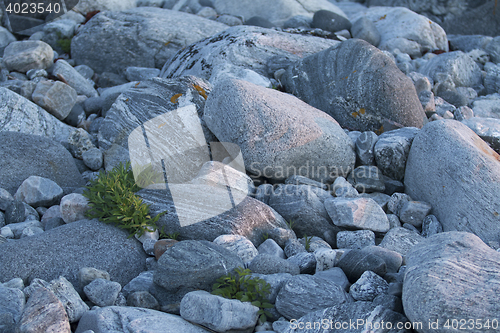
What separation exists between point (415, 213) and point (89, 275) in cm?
330

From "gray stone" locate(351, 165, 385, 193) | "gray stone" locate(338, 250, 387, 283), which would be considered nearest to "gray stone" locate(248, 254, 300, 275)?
"gray stone" locate(338, 250, 387, 283)

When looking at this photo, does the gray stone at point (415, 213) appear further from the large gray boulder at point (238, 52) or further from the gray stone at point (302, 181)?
the large gray boulder at point (238, 52)

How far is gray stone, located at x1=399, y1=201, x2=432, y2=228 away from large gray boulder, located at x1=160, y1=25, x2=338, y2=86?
3.08 metres

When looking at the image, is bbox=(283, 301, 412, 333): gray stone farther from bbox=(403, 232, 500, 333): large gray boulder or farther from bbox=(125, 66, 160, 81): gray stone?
bbox=(125, 66, 160, 81): gray stone

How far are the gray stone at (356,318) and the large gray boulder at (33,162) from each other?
338 centimetres

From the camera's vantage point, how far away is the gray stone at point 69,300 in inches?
110

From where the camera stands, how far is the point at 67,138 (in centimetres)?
566

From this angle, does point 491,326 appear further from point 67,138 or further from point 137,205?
point 67,138

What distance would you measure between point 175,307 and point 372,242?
2.07 meters

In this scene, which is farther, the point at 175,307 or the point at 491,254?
the point at 175,307

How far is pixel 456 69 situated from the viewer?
25.1 ft

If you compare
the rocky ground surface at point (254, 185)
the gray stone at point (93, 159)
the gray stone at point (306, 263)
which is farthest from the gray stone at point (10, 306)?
the gray stone at point (93, 159)

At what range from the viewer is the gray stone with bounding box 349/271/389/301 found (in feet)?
9.43

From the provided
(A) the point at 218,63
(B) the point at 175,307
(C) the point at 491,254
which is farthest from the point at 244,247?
(A) the point at 218,63
